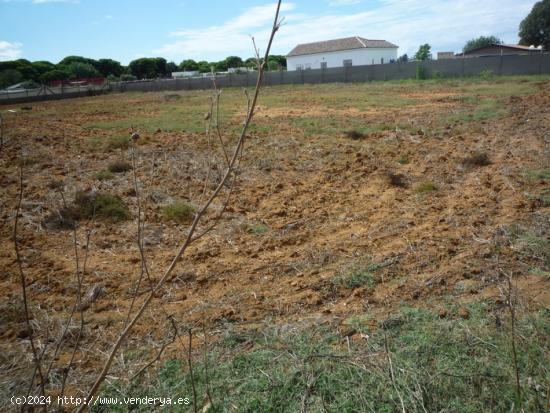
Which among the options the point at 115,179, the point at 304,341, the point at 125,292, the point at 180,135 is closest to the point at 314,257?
the point at 304,341

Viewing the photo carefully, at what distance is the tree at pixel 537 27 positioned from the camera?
44.8 m

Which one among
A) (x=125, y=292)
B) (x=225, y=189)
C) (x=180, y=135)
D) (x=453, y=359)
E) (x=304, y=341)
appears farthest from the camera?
(x=180, y=135)

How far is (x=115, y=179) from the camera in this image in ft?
22.3

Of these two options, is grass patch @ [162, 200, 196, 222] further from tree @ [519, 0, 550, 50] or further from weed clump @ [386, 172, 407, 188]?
tree @ [519, 0, 550, 50]

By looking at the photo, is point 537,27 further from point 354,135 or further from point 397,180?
point 397,180

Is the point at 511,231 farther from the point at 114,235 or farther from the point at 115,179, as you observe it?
the point at 115,179

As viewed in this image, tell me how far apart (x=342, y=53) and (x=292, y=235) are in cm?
4802

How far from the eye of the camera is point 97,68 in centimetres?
5950

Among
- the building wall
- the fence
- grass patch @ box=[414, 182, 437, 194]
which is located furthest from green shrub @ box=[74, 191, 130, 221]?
the building wall

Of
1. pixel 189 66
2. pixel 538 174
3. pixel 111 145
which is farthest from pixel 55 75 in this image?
pixel 538 174

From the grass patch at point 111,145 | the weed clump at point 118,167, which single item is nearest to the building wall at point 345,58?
the grass patch at point 111,145

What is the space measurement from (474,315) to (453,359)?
559mm

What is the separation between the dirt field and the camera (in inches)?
121

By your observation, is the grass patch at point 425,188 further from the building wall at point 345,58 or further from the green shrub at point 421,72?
the building wall at point 345,58
